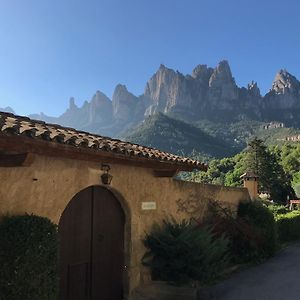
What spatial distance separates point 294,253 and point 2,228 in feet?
34.3

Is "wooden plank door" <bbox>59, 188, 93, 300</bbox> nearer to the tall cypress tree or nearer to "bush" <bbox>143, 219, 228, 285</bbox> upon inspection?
"bush" <bbox>143, 219, 228, 285</bbox>

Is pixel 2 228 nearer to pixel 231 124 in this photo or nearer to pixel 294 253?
pixel 294 253

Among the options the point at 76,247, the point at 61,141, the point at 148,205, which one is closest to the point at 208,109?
the point at 148,205

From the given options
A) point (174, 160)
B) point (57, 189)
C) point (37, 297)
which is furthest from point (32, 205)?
point (174, 160)

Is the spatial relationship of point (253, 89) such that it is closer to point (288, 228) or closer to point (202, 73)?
point (202, 73)

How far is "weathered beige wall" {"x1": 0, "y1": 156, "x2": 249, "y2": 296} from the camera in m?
5.23

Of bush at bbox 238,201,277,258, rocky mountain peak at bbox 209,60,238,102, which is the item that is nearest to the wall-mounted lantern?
bush at bbox 238,201,277,258

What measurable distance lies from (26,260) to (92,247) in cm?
222

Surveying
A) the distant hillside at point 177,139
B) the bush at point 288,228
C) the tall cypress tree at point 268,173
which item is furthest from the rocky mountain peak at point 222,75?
the bush at point 288,228

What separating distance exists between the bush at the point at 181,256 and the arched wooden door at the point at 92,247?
711 millimetres

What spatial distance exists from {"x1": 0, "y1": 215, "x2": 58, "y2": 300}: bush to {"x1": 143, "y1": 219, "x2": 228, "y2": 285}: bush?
314 cm

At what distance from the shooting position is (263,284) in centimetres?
857

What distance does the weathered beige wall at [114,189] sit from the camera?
523cm

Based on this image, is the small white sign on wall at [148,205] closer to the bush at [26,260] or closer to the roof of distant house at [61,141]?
the roof of distant house at [61,141]
